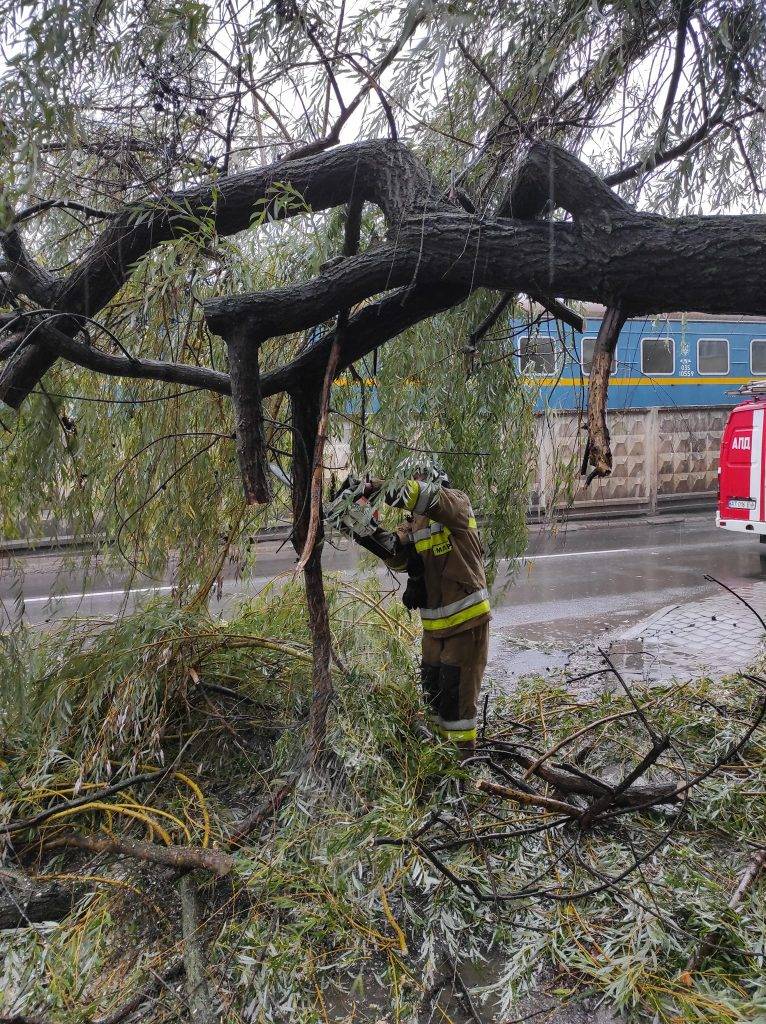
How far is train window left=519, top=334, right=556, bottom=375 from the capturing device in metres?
4.07

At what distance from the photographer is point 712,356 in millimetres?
14227

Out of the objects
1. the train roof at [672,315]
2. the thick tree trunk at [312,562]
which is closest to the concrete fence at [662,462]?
the train roof at [672,315]

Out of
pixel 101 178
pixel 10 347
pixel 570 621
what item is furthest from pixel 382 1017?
pixel 570 621

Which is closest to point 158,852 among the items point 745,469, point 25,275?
Result: point 25,275

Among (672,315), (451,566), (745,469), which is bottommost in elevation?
(451,566)

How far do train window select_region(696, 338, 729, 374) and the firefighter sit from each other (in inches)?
461

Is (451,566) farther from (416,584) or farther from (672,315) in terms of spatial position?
(672,315)

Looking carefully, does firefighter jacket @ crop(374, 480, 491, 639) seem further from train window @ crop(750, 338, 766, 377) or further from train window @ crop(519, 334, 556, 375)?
train window @ crop(750, 338, 766, 377)

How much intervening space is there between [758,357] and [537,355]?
Answer: 40.7 feet

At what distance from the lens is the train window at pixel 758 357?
14555mm

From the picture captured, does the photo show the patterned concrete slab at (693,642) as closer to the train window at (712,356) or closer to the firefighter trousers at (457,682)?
the firefighter trousers at (457,682)

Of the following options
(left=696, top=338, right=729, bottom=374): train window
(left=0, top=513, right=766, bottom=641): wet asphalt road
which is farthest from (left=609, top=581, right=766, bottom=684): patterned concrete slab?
(left=696, top=338, right=729, bottom=374): train window

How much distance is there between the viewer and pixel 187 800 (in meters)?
3.21

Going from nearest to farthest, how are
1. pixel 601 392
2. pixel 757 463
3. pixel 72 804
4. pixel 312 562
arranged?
pixel 601 392 → pixel 72 804 → pixel 312 562 → pixel 757 463
